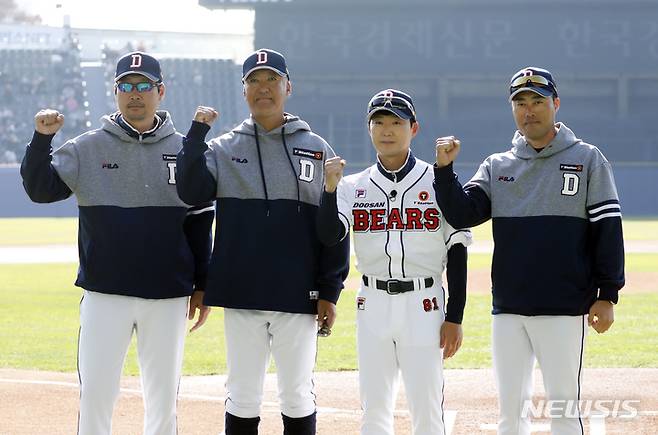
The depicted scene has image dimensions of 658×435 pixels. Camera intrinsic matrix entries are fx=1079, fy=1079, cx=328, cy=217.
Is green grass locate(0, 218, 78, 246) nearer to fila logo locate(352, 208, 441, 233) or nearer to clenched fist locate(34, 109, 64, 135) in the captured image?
clenched fist locate(34, 109, 64, 135)

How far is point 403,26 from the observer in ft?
160

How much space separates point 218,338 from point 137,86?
6.34 meters

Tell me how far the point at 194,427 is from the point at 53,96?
158ft

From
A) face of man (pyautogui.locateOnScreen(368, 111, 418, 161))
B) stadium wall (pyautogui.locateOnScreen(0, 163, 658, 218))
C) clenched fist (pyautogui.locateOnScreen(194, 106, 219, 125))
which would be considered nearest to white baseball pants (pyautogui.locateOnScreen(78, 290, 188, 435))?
clenched fist (pyautogui.locateOnScreen(194, 106, 219, 125))

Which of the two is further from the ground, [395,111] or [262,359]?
[395,111]

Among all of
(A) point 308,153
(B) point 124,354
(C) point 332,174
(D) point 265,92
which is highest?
(D) point 265,92

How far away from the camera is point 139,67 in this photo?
15.5 ft

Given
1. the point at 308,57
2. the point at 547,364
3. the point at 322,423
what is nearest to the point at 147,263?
the point at 547,364

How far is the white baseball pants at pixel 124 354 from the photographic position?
4566 millimetres

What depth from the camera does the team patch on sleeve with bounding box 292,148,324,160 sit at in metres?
4.72

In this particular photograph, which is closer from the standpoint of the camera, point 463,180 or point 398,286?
point 398,286

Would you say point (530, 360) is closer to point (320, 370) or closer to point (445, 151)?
point (445, 151)

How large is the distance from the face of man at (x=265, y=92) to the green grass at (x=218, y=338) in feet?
14.2
